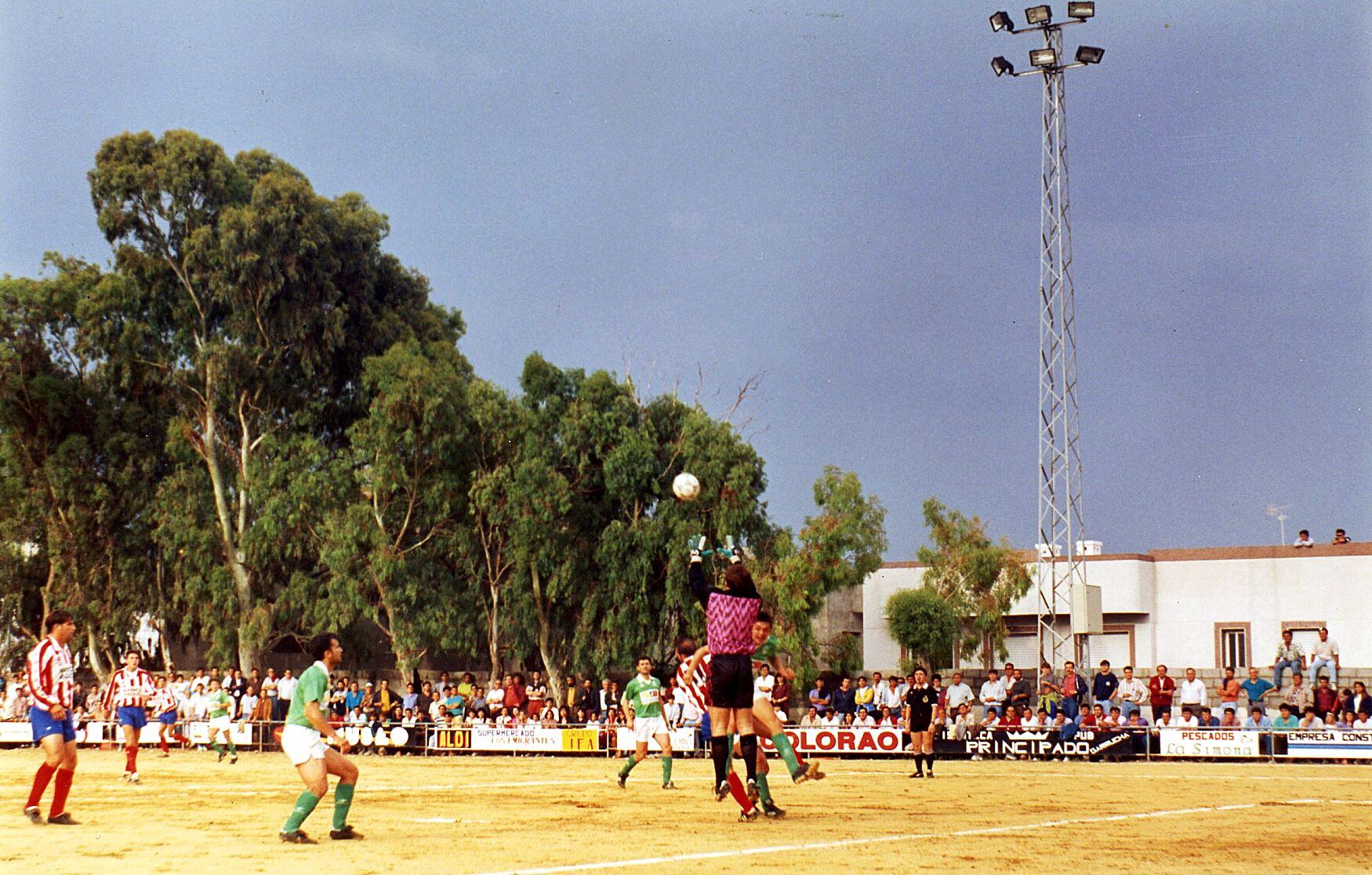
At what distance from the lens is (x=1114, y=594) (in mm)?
47000

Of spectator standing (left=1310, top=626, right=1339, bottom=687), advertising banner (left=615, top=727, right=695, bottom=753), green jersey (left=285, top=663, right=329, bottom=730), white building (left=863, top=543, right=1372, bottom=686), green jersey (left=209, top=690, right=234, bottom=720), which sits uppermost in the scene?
white building (left=863, top=543, right=1372, bottom=686)

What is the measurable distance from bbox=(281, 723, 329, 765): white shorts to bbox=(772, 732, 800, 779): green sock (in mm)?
4494

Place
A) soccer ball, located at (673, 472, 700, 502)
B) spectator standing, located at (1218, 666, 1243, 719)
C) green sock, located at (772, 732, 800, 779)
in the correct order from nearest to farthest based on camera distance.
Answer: green sock, located at (772, 732, 800, 779) < soccer ball, located at (673, 472, 700, 502) < spectator standing, located at (1218, 666, 1243, 719)

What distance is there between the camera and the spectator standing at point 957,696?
106 ft

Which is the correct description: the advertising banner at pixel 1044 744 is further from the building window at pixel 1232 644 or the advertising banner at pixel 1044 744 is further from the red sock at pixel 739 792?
the building window at pixel 1232 644

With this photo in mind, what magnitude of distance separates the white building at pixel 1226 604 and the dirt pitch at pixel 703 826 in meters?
22.5

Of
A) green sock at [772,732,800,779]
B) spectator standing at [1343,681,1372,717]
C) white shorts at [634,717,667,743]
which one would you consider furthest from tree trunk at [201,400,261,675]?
green sock at [772,732,800,779]

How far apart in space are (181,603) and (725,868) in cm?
4066

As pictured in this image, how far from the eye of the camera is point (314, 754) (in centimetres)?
1197

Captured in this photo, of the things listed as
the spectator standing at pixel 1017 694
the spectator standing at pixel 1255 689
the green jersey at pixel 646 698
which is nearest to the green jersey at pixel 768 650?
the green jersey at pixel 646 698

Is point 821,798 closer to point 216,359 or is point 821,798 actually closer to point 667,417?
point 667,417

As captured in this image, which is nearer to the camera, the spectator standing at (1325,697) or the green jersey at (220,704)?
the spectator standing at (1325,697)

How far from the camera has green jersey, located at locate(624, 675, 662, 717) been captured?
21.9 meters

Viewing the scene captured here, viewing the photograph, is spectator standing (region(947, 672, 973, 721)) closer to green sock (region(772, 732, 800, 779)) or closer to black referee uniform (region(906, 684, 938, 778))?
black referee uniform (region(906, 684, 938, 778))
